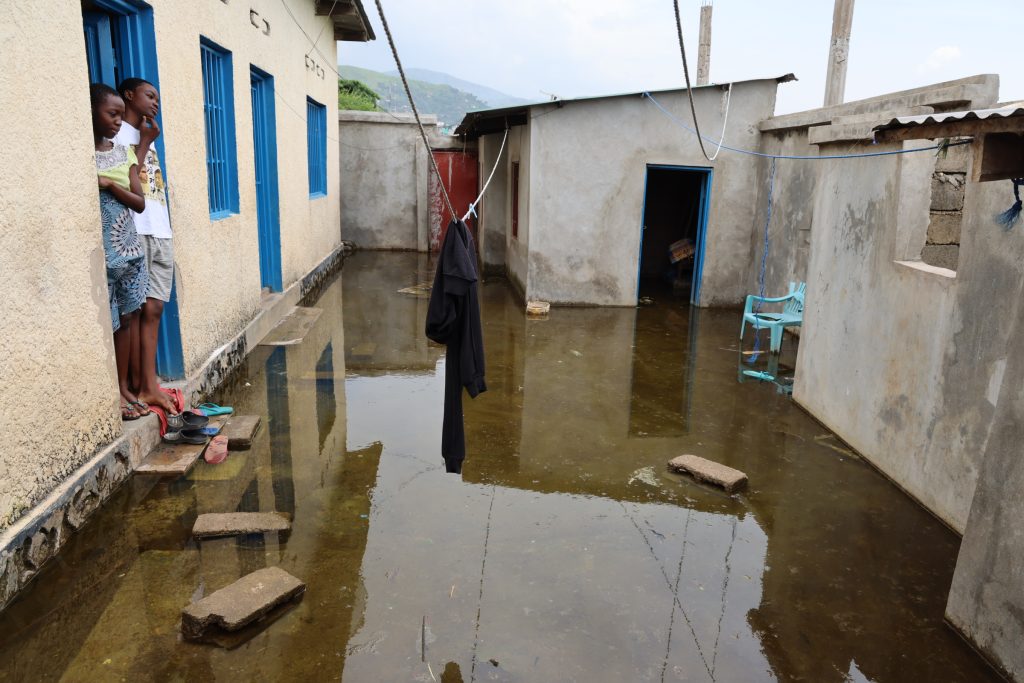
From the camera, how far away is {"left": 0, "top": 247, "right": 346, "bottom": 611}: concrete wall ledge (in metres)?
3.29

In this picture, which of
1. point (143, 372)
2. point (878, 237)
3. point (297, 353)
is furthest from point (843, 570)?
point (297, 353)

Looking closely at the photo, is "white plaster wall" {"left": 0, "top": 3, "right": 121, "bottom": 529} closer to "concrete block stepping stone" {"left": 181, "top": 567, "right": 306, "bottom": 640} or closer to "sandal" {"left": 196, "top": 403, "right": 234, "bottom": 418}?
"concrete block stepping stone" {"left": 181, "top": 567, "right": 306, "bottom": 640}

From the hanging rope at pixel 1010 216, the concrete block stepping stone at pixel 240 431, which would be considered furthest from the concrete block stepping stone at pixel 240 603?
the hanging rope at pixel 1010 216

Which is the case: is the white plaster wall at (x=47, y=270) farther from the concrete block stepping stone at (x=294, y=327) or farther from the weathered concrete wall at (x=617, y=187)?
the weathered concrete wall at (x=617, y=187)

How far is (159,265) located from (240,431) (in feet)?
4.33

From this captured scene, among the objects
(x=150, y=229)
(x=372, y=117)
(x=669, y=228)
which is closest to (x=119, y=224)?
(x=150, y=229)

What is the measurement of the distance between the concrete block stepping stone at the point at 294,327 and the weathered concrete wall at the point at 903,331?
551cm

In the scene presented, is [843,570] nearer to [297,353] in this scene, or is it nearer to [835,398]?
[835,398]

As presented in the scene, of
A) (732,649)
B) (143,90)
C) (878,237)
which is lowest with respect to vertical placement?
(732,649)

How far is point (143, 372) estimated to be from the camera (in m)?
5.03

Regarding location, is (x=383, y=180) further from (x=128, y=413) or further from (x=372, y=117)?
(x=128, y=413)

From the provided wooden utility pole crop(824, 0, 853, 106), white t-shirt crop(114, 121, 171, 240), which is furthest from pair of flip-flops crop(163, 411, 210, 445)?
wooden utility pole crop(824, 0, 853, 106)

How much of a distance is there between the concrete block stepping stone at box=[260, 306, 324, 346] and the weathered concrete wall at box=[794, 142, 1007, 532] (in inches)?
217

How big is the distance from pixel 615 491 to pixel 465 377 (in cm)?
147
